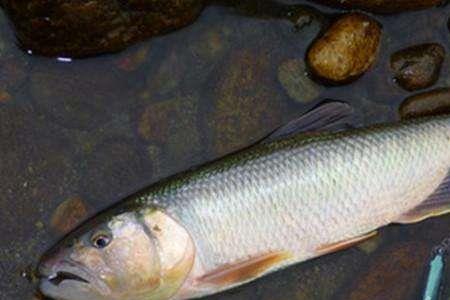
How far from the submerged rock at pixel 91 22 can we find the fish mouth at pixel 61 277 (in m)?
0.95

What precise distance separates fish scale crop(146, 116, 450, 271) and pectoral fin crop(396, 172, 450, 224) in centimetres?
6

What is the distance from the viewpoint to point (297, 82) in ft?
11.7

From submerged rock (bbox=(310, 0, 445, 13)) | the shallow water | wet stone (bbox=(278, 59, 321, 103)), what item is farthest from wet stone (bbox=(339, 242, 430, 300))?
submerged rock (bbox=(310, 0, 445, 13))

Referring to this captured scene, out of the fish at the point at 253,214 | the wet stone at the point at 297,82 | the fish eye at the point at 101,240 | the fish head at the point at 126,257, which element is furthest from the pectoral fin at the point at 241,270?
the wet stone at the point at 297,82

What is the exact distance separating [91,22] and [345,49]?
108 centimetres

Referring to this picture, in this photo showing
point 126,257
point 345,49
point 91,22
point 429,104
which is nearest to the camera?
point 126,257

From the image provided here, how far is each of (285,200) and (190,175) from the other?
41 centimetres

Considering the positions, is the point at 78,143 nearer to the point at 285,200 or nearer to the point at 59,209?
the point at 59,209

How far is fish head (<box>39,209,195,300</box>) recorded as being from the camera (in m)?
3.17

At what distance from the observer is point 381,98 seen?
360 centimetres

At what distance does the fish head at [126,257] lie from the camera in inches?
125

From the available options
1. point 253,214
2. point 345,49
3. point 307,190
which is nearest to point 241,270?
point 253,214

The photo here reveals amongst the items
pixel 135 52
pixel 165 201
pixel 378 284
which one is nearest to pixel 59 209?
pixel 165 201

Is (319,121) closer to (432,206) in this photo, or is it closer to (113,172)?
(432,206)
